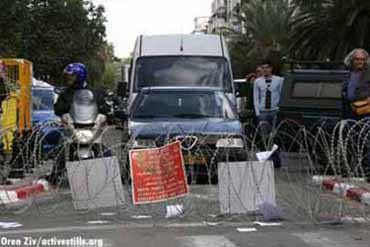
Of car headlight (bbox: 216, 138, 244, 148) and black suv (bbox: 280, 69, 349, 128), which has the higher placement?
black suv (bbox: 280, 69, 349, 128)

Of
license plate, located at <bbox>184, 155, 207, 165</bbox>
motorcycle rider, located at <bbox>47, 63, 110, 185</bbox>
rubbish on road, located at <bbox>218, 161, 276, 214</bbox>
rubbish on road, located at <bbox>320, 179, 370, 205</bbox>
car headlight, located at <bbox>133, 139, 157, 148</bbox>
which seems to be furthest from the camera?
car headlight, located at <bbox>133, 139, 157, 148</bbox>

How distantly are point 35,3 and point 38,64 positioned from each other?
409 centimetres

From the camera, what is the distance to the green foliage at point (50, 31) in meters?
40.2

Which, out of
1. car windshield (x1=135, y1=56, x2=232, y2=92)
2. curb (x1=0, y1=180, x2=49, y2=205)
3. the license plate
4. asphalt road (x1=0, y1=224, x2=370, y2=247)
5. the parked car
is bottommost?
curb (x1=0, y1=180, x2=49, y2=205)

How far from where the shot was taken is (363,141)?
11.8 meters

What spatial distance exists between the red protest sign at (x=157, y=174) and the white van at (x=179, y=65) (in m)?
7.43

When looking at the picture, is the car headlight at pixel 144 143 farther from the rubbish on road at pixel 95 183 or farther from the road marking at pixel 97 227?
the road marking at pixel 97 227

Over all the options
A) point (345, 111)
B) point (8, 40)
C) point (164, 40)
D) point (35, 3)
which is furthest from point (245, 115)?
point (35, 3)

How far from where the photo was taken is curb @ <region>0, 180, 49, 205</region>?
38.9ft

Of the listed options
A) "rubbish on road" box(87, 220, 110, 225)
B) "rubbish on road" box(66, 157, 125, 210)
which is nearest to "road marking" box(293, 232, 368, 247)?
"rubbish on road" box(87, 220, 110, 225)

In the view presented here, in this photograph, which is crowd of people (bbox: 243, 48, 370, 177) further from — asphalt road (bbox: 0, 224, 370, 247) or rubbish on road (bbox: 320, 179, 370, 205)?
asphalt road (bbox: 0, 224, 370, 247)

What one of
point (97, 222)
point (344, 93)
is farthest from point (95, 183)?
point (344, 93)

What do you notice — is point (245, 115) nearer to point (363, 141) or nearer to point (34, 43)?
point (363, 141)

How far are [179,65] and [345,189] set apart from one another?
7.18 metres
